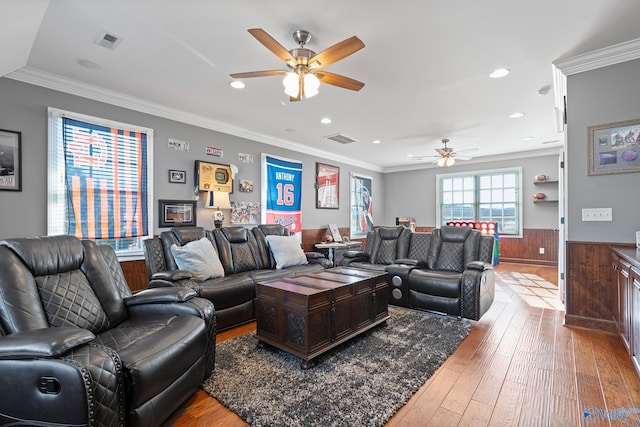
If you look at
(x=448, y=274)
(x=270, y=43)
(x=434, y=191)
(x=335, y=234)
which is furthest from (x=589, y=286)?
(x=434, y=191)

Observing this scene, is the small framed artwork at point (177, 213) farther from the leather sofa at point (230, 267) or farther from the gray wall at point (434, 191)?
the gray wall at point (434, 191)

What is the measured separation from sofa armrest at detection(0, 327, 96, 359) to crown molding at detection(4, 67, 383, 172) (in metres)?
3.12

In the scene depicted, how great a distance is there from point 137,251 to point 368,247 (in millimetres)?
3255

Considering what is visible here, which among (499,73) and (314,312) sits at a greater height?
(499,73)

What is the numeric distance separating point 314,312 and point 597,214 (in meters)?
2.95

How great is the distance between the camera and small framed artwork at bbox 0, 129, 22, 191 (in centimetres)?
302

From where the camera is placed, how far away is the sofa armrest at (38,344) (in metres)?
1.28

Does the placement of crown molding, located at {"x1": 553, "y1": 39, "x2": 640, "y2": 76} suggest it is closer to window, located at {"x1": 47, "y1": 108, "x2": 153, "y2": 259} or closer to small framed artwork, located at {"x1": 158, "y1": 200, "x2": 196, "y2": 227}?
small framed artwork, located at {"x1": 158, "y1": 200, "x2": 196, "y2": 227}

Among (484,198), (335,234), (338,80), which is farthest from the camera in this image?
(484,198)

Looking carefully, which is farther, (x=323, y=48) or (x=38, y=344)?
(x=323, y=48)

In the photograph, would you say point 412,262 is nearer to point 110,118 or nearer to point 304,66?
point 304,66

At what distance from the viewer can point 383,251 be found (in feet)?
15.1

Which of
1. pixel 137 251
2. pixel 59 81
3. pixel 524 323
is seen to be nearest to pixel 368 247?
pixel 524 323

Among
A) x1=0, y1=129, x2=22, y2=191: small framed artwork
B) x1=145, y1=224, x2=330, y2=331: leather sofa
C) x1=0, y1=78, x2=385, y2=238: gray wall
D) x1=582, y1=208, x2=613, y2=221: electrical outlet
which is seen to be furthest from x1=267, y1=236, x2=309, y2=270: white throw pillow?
x1=582, y1=208, x2=613, y2=221: electrical outlet
